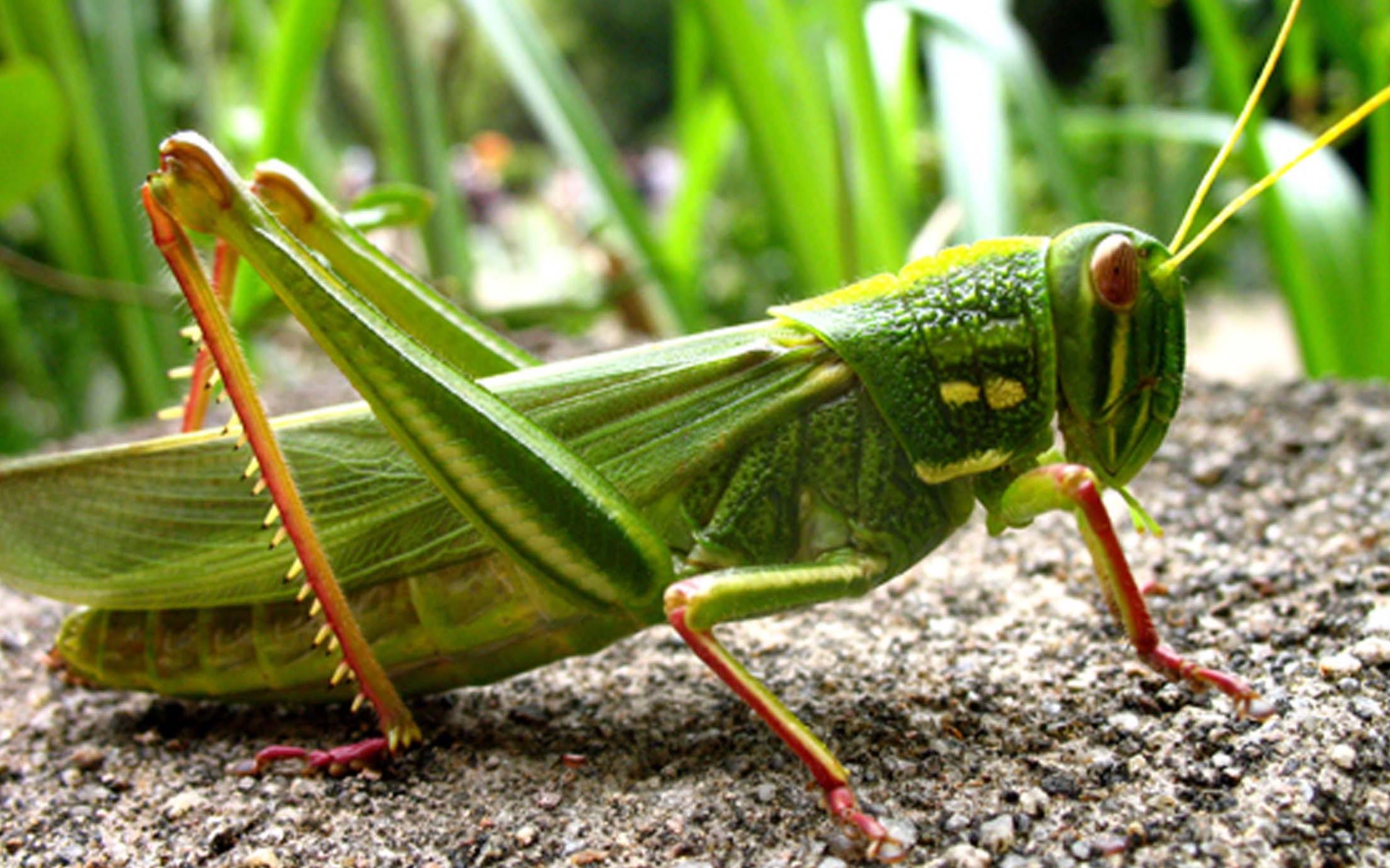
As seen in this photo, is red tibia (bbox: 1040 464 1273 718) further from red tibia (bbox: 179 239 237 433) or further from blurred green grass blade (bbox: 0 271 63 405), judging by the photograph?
blurred green grass blade (bbox: 0 271 63 405)

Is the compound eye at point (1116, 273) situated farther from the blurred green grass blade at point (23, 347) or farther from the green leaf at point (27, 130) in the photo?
the blurred green grass blade at point (23, 347)

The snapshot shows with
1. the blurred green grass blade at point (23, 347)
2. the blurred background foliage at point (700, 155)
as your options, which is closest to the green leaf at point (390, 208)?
the blurred background foliage at point (700, 155)

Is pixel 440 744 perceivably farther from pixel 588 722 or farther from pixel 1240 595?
pixel 1240 595

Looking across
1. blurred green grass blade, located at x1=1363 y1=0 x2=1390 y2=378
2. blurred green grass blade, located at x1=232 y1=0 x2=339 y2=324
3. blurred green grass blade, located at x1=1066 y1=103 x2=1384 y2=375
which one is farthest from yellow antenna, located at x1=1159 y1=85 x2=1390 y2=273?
blurred green grass blade, located at x1=232 y1=0 x2=339 y2=324

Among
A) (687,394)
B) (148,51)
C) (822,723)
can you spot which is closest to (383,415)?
(687,394)

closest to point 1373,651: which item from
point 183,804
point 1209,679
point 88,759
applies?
point 1209,679
